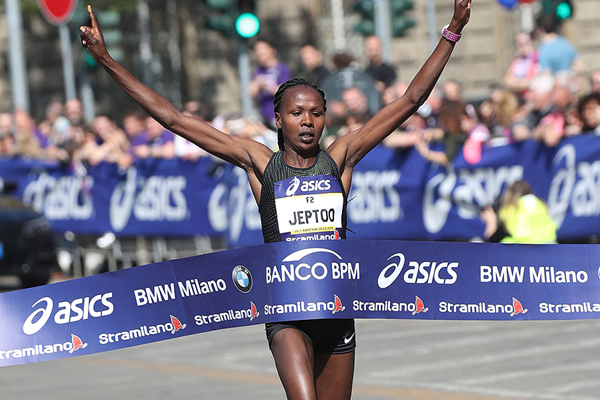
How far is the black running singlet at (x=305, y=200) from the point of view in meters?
4.93

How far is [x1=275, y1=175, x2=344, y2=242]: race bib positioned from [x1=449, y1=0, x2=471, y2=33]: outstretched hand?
2.80ft

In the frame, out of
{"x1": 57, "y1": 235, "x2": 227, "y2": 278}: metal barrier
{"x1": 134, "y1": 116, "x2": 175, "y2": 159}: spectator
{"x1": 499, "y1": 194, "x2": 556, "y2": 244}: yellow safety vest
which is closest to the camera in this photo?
{"x1": 499, "y1": 194, "x2": 556, "y2": 244}: yellow safety vest

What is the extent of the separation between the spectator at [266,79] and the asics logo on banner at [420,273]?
8545 mm

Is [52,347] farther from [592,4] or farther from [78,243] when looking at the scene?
[592,4]

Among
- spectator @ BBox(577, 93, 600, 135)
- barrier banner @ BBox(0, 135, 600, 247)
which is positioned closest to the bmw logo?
barrier banner @ BBox(0, 135, 600, 247)

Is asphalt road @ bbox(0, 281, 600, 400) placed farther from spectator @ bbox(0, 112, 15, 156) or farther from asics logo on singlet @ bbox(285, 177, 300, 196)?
spectator @ bbox(0, 112, 15, 156)

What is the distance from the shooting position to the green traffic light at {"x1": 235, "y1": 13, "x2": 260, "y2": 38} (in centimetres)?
1399

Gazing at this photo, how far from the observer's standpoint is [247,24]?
46.0 ft

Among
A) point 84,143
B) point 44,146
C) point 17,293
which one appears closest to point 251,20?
point 84,143

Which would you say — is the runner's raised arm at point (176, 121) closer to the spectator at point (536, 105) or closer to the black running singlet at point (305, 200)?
the black running singlet at point (305, 200)

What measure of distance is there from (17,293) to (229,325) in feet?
3.11

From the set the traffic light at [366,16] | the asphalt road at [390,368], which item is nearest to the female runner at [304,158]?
the asphalt road at [390,368]

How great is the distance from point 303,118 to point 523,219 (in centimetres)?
554

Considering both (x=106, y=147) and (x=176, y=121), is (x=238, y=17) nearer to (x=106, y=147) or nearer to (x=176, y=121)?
(x=106, y=147)
